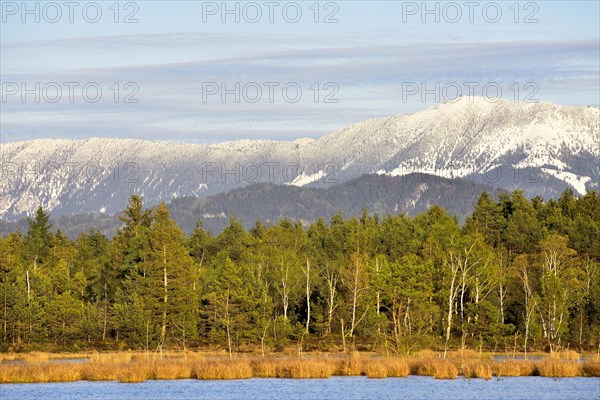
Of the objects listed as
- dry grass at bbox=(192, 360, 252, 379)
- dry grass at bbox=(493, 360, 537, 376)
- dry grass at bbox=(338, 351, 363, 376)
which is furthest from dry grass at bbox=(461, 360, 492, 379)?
dry grass at bbox=(192, 360, 252, 379)

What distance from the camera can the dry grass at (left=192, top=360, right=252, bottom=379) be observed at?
242ft

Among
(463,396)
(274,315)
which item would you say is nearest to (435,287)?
(274,315)

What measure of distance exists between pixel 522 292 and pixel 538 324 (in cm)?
891

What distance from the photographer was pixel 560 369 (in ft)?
237

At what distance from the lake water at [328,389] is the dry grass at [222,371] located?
92 centimetres

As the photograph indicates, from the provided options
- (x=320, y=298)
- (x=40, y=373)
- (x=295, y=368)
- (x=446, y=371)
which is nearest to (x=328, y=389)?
(x=295, y=368)

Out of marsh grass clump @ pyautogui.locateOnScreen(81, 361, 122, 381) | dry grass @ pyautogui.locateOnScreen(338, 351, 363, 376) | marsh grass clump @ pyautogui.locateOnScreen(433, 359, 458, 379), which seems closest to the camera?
marsh grass clump @ pyautogui.locateOnScreen(433, 359, 458, 379)

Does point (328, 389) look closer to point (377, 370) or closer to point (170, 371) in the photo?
point (377, 370)

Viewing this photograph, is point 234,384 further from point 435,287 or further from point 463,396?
point 435,287

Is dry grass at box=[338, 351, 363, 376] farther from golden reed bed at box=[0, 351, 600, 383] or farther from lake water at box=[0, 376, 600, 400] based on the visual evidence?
lake water at box=[0, 376, 600, 400]

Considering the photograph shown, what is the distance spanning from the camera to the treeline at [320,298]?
106 meters

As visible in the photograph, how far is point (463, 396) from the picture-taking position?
63781 millimetres

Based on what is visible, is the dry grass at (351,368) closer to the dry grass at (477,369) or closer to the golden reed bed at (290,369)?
the golden reed bed at (290,369)

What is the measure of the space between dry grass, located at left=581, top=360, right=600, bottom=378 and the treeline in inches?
701
